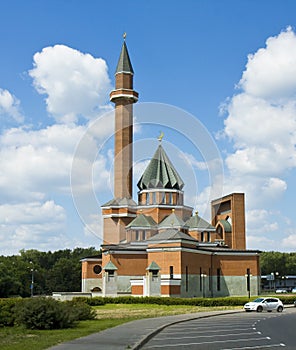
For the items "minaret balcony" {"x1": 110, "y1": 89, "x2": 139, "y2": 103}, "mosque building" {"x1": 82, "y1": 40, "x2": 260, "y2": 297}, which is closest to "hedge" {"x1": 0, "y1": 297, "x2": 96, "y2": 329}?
"mosque building" {"x1": 82, "y1": 40, "x2": 260, "y2": 297}

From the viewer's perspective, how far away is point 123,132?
7094 cm

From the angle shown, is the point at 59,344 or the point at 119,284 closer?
the point at 59,344

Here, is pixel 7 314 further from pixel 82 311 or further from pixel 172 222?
pixel 172 222

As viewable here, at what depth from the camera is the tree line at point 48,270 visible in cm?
7746

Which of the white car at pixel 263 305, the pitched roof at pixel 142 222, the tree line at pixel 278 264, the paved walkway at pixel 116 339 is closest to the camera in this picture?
the paved walkway at pixel 116 339

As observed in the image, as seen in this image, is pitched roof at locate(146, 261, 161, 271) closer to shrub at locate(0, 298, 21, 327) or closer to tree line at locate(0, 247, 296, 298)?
tree line at locate(0, 247, 296, 298)

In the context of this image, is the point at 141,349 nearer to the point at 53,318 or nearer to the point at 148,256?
the point at 53,318

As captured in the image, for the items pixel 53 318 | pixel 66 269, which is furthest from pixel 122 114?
pixel 53 318

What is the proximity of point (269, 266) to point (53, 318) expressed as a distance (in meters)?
104

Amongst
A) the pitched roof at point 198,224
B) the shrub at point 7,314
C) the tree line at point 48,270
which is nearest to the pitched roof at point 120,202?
the pitched roof at point 198,224

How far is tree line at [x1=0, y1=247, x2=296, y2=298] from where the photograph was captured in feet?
254

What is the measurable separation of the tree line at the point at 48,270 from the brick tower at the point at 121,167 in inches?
648

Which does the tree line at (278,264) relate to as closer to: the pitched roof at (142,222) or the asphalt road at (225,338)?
the pitched roof at (142,222)

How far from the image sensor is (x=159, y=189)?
71.0m
